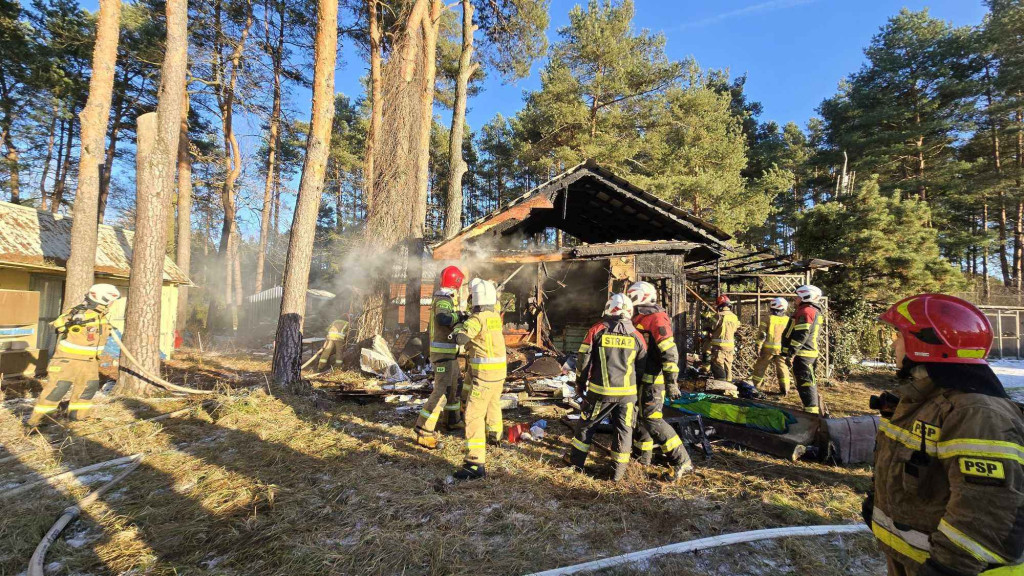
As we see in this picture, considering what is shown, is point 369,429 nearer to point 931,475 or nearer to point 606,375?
point 606,375

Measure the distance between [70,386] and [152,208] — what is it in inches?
124

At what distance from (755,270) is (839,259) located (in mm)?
4986

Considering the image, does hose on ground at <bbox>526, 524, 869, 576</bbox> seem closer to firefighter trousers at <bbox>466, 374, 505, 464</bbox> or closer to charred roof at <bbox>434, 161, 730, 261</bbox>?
firefighter trousers at <bbox>466, 374, 505, 464</bbox>

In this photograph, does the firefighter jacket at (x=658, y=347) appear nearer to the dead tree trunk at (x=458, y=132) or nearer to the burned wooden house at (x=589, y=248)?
the burned wooden house at (x=589, y=248)

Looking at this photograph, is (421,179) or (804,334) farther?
(421,179)

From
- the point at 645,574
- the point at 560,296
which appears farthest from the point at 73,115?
the point at 645,574

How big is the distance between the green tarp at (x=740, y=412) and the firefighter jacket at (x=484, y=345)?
9.00 feet

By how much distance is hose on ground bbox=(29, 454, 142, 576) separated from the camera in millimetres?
2683

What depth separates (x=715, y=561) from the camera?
3.00 m

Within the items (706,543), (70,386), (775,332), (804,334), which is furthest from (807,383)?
(70,386)

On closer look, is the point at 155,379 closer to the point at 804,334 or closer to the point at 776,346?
the point at 804,334

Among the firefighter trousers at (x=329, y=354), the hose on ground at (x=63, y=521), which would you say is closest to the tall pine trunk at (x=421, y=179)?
the firefighter trousers at (x=329, y=354)

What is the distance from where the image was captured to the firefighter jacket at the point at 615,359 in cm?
423

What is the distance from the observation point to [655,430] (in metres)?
4.44
